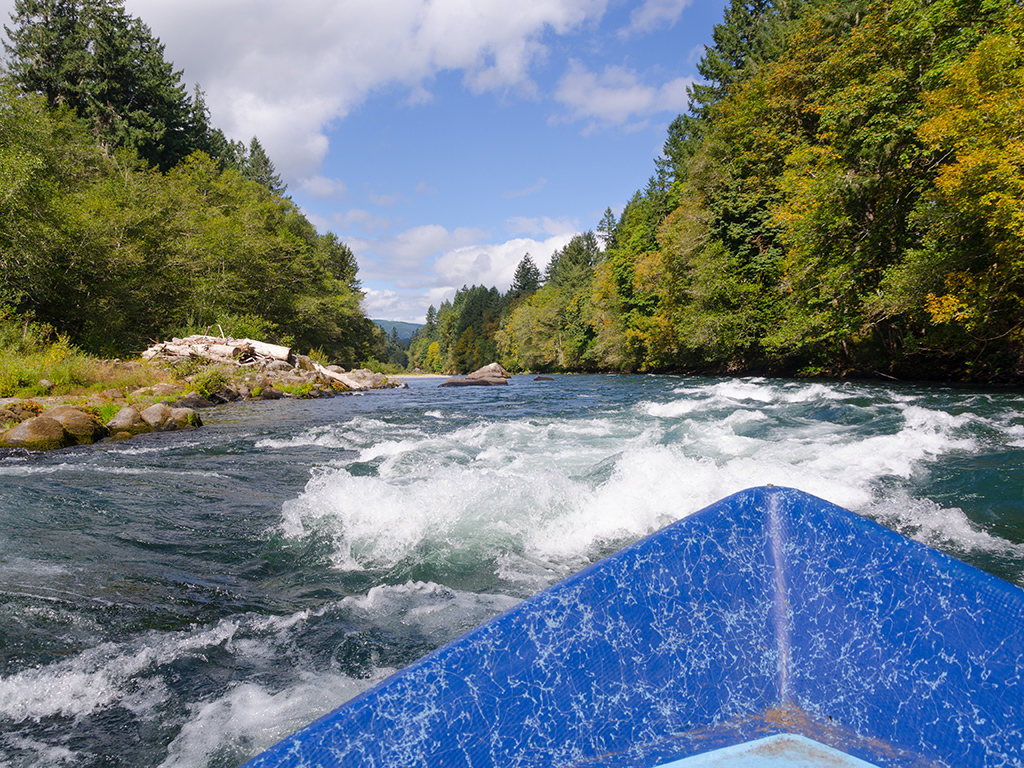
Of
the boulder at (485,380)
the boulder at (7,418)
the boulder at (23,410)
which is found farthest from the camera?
the boulder at (485,380)

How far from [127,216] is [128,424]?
40.7ft

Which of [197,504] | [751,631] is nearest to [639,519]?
[751,631]

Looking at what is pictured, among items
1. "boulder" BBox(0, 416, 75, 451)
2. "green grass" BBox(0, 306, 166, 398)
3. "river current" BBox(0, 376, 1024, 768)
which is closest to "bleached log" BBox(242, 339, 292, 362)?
"green grass" BBox(0, 306, 166, 398)

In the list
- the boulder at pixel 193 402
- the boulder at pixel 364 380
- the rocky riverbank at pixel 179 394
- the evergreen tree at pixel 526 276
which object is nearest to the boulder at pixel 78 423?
the rocky riverbank at pixel 179 394

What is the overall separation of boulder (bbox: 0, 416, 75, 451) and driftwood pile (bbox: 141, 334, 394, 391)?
1070cm

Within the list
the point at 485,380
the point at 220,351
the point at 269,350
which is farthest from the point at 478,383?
the point at 220,351

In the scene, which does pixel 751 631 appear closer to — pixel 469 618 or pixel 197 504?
pixel 469 618

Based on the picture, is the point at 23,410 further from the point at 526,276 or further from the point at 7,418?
the point at 526,276

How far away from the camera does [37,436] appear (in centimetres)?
825

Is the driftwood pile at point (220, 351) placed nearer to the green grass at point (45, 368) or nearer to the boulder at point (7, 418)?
the green grass at point (45, 368)

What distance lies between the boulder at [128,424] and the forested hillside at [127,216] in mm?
7318

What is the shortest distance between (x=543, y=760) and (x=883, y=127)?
18088 mm

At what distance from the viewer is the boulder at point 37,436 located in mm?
8125

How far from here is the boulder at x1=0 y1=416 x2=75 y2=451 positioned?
8.12m
